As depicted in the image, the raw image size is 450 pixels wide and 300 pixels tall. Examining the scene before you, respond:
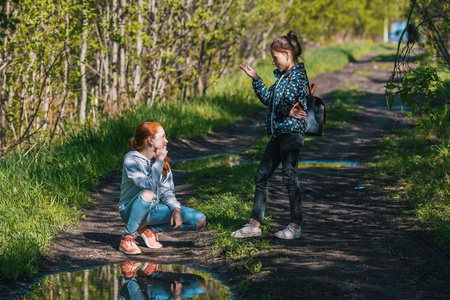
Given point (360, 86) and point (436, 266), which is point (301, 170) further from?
point (360, 86)

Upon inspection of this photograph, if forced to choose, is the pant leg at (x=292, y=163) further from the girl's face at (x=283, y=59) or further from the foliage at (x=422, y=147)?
the foliage at (x=422, y=147)

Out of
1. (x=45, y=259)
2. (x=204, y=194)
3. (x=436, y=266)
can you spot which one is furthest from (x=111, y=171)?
(x=436, y=266)

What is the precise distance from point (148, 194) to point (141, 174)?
0.20 meters

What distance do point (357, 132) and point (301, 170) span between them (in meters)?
3.70

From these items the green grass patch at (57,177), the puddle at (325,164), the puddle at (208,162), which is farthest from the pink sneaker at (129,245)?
the puddle at (325,164)

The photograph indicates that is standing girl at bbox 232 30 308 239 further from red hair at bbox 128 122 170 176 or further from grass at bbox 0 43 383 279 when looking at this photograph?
red hair at bbox 128 122 170 176

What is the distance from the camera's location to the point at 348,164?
873cm

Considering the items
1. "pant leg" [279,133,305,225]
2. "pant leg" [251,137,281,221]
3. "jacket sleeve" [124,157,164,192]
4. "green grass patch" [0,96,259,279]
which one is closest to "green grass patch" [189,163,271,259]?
"pant leg" [251,137,281,221]

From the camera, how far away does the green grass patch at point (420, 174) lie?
5539mm

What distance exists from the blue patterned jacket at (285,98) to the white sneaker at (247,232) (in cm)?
93

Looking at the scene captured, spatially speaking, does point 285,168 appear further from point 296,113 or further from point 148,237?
point 148,237

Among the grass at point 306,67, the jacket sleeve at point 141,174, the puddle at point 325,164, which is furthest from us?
the grass at point 306,67

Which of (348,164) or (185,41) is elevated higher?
(185,41)

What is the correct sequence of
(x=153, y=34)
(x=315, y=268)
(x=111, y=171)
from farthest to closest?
(x=153, y=34) → (x=111, y=171) → (x=315, y=268)
